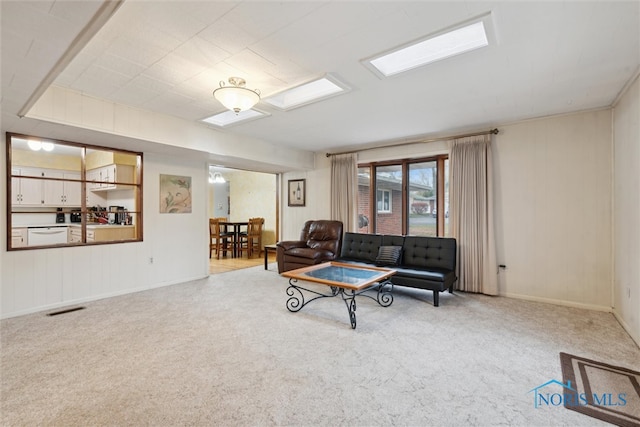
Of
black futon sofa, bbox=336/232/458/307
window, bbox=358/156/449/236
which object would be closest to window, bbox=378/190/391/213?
window, bbox=358/156/449/236

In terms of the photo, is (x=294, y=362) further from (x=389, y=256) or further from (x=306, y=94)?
(x=306, y=94)

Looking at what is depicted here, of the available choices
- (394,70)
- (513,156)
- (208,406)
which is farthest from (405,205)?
(208,406)

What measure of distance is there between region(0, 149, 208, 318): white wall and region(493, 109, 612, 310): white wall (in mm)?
4875

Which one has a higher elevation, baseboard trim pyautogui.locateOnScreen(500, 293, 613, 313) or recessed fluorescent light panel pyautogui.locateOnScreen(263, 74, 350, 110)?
recessed fluorescent light panel pyautogui.locateOnScreen(263, 74, 350, 110)

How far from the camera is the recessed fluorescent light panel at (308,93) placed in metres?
2.96

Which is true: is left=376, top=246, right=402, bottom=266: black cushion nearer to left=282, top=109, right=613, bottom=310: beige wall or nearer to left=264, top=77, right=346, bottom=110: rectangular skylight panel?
left=282, top=109, right=613, bottom=310: beige wall

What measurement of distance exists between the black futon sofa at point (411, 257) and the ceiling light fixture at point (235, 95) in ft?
9.11

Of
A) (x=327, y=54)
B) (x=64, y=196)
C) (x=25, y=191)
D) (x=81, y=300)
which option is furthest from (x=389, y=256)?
(x=25, y=191)

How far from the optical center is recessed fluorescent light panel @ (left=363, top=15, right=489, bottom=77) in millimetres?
2178

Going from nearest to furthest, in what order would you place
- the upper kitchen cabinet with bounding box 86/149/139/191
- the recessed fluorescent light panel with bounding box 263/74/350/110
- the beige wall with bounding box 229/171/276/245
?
the recessed fluorescent light panel with bounding box 263/74/350/110, the upper kitchen cabinet with bounding box 86/149/139/191, the beige wall with bounding box 229/171/276/245

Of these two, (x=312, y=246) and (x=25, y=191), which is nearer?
(x=25, y=191)

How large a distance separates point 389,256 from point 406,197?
1278 mm

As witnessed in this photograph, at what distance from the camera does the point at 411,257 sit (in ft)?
14.8

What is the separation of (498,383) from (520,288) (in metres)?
2.53
